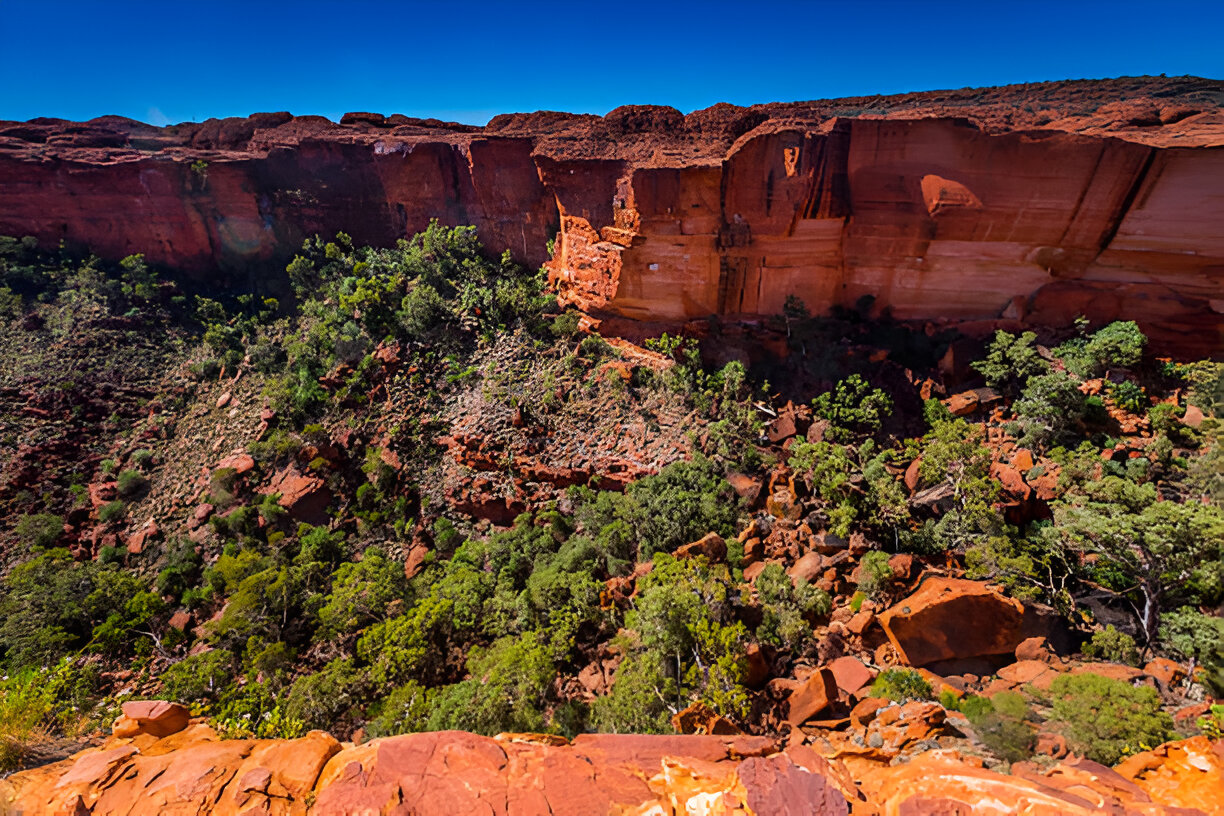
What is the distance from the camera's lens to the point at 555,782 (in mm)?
9266

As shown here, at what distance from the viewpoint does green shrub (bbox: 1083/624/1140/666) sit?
50.5 ft

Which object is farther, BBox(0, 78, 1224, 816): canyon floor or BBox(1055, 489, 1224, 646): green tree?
BBox(1055, 489, 1224, 646): green tree

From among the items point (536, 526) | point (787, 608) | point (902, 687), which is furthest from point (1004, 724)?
point (536, 526)

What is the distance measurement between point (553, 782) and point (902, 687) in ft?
36.5

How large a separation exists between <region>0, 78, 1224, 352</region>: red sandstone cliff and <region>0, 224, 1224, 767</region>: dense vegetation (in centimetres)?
260

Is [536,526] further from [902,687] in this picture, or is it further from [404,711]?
[902,687]

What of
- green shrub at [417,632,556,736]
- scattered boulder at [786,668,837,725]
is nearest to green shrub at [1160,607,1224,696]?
scattered boulder at [786,668,837,725]

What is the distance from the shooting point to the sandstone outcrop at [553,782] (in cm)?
855

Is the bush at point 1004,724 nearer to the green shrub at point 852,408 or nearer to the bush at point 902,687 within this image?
the bush at point 902,687

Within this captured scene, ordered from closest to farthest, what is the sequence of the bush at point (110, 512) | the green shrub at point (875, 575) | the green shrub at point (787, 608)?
the green shrub at point (787, 608) < the green shrub at point (875, 575) < the bush at point (110, 512)

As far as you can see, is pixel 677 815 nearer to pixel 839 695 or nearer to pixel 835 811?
pixel 835 811

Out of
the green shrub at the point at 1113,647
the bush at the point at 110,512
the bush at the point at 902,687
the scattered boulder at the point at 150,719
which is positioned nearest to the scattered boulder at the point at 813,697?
the bush at the point at 902,687

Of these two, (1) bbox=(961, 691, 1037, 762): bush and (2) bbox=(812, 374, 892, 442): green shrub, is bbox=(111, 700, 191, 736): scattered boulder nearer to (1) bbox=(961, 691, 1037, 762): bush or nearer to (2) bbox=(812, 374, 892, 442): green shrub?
(1) bbox=(961, 691, 1037, 762): bush

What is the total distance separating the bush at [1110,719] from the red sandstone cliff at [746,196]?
2050cm
